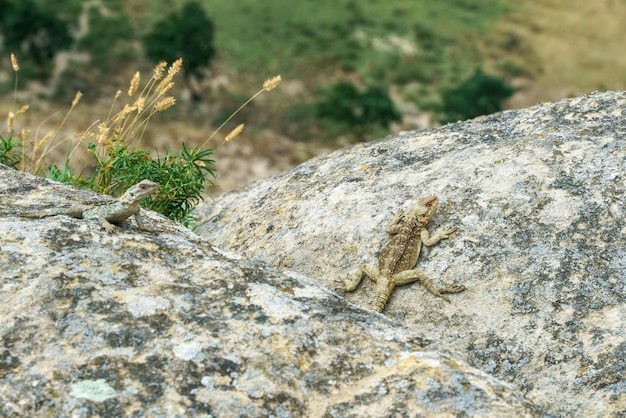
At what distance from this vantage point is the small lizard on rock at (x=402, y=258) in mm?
6852

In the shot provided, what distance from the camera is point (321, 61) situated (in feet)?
154

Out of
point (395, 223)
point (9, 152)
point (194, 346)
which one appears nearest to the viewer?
point (194, 346)

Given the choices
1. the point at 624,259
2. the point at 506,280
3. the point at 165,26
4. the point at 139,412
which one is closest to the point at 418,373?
the point at 139,412

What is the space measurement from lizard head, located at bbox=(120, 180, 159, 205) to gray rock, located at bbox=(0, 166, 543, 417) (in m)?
0.53

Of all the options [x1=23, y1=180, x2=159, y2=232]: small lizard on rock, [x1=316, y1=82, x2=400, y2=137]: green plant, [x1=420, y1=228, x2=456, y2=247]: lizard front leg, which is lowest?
[x1=23, y1=180, x2=159, y2=232]: small lizard on rock

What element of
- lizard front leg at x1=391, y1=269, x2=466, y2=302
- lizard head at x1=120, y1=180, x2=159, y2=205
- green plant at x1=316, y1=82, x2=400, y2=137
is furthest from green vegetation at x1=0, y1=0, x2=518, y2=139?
lizard head at x1=120, y1=180, x2=159, y2=205

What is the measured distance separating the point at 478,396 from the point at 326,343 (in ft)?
3.19

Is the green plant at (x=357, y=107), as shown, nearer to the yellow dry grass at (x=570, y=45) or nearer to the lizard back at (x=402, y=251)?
the yellow dry grass at (x=570, y=45)

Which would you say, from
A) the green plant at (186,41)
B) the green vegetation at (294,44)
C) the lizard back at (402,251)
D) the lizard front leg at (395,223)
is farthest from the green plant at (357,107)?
the lizard back at (402,251)

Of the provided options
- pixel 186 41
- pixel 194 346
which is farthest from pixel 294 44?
pixel 194 346

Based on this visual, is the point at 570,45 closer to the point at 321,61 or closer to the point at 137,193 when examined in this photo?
the point at 321,61

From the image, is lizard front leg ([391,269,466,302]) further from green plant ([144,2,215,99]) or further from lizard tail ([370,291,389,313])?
green plant ([144,2,215,99])

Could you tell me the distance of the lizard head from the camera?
6145mm

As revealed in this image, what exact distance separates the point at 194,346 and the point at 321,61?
43132mm
